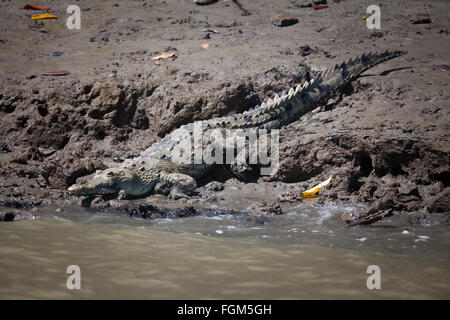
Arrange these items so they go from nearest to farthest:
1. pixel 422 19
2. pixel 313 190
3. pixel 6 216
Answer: pixel 6 216
pixel 313 190
pixel 422 19

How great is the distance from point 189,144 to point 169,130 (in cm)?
109

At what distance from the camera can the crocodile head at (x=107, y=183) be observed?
18.2 ft

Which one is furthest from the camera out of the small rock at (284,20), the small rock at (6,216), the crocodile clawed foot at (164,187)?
the small rock at (284,20)

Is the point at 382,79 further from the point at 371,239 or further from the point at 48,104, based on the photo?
the point at 48,104

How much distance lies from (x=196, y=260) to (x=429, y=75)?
215 inches

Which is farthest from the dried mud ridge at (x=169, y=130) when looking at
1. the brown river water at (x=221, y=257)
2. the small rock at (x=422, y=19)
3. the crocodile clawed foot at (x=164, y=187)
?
the small rock at (x=422, y=19)

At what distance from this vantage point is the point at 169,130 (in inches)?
293

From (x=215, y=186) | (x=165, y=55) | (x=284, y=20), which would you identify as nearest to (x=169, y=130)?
(x=215, y=186)

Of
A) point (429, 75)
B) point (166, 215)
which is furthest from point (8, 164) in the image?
point (429, 75)

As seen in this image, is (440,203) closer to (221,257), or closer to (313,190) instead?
(313,190)

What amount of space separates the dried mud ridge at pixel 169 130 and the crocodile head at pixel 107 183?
33cm

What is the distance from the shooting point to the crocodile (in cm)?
591

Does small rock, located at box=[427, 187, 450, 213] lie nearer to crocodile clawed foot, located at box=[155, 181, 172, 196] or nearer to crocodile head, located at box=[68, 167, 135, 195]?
crocodile clawed foot, located at box=[155, 181, 172, 196]

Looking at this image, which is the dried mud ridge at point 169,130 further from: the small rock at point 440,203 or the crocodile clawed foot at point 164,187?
the crocodile clawed foot at point 164,187
